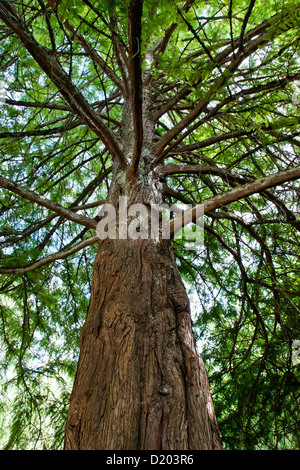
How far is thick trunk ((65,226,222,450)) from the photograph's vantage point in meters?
1.15

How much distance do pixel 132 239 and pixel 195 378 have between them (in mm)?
884

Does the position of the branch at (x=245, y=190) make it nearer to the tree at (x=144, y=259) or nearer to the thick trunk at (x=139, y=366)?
the tree at (x=144, y=259)

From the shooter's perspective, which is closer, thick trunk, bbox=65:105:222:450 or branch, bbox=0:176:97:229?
thick trunk, bbox=65:105:222:450

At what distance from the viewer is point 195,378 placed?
136 cm

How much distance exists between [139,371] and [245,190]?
3.57 feet

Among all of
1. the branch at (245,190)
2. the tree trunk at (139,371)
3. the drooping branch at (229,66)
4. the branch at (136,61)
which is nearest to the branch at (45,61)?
the branch at (136,61)

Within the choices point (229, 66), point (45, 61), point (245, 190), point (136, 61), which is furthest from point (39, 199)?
point (229, 66)

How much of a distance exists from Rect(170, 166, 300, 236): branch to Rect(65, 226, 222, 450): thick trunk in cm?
36

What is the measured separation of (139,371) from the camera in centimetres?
131

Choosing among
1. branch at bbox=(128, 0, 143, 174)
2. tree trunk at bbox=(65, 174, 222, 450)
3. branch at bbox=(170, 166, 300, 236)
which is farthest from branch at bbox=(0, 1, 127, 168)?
tree trunk at bbox=(65, 174, 222, 450)

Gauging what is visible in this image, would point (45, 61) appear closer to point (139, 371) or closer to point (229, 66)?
point (229, 66)

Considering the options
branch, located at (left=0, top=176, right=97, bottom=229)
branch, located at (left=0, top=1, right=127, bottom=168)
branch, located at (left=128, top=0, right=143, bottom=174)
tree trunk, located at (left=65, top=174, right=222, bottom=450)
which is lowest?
tree trunk, located at (left=65, top=174, right=222, bottom=450)

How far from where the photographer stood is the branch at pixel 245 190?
1.68 m

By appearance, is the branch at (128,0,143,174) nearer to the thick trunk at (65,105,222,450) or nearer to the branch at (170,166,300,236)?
the branch at (170,166,300,236)
